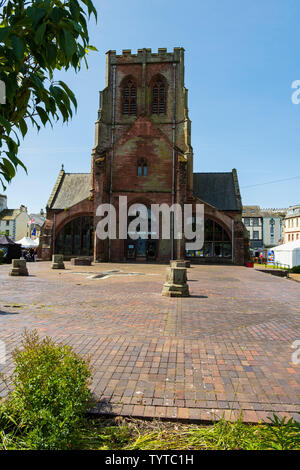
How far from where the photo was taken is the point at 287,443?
2252 millimetres

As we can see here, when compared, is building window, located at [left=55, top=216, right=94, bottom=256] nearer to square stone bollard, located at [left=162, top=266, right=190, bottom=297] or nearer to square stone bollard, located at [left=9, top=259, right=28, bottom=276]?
square stone bollard, located at [left=9, top=259, right=28, bottom=276]

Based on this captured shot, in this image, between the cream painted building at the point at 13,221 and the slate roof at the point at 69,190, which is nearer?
the slate roof at the point at 69,190

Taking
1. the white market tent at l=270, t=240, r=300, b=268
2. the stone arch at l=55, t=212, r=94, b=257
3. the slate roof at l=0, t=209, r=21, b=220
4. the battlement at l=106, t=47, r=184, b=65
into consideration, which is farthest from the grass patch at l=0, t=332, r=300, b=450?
the slate roof at l=0, t=209, r=21, b=220

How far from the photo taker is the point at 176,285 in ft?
33.1

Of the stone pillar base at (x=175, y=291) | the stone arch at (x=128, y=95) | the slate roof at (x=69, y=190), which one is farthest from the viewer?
the stone arch at (x=128, y=95)

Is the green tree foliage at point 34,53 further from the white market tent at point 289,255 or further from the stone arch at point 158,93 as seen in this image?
the stone arch at point 158,93

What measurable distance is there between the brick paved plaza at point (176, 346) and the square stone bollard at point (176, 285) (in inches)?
20.1

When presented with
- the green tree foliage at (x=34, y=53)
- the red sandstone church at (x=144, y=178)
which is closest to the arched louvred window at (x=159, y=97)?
the red sandstone church at (x=144, y=178)

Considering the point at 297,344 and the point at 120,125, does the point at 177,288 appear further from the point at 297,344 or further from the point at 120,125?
the point at 120,125

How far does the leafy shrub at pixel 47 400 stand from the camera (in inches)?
84.5

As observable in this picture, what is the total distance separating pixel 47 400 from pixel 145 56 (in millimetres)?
42689

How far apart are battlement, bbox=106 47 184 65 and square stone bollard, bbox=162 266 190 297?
3563 centimetres

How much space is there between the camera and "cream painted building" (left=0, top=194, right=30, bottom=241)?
62.6 metres
